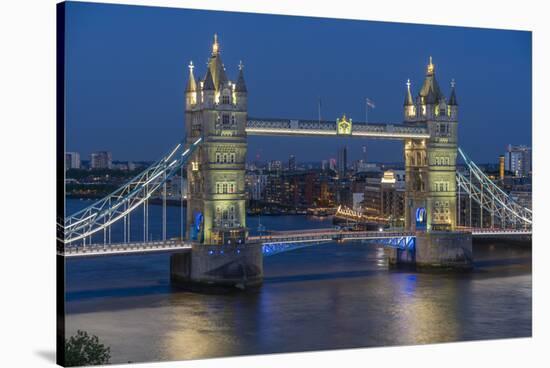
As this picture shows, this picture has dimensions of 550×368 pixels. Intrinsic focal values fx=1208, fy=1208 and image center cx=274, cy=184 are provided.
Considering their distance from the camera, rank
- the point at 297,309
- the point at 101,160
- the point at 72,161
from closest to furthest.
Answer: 1. the point at 72,161
2. the point at 297,309
3. the point at 101,160

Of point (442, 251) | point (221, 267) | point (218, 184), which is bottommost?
point (221, 267)

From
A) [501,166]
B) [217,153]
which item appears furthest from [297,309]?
[501,166]

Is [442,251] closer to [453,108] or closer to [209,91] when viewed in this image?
[453,108]

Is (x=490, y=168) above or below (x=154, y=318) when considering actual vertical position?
above

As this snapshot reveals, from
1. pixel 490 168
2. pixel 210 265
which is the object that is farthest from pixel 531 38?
pixel 490 168

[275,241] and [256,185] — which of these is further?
[256,185]

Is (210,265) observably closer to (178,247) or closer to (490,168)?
(178,247)

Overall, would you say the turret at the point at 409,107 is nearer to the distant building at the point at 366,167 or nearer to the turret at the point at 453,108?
the turret at the point at 453,108
